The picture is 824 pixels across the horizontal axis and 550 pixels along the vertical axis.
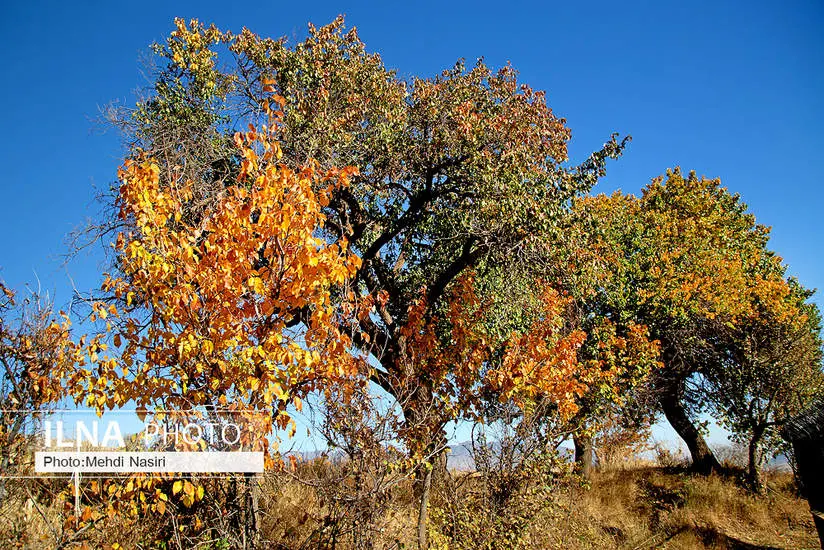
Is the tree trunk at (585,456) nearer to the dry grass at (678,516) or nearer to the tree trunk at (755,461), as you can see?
the dry grass at (678,516)

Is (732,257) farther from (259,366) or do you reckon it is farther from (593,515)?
(259,366)

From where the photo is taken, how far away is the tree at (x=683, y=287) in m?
14.9

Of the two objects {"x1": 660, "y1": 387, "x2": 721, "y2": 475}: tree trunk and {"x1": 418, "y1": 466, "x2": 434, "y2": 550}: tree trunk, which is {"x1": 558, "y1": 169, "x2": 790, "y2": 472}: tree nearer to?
{"x1": 660, "y1": 387, "x2": 721, "y2": 475}: tree trunk

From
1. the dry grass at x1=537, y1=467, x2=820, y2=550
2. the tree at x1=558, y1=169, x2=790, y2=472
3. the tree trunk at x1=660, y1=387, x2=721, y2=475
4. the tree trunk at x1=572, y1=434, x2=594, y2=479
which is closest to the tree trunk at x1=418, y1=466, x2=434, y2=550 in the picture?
the dry grass at x1=537, y1=467, x2=820, y2=550

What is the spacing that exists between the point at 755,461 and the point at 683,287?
5413mm

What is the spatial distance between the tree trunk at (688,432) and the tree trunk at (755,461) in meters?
1.67

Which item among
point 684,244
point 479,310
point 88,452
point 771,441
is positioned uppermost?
point 684,244

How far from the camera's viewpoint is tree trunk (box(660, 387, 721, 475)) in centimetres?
1692

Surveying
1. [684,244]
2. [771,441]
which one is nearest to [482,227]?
[684,244]

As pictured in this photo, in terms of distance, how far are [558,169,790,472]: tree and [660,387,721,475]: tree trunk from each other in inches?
1.2

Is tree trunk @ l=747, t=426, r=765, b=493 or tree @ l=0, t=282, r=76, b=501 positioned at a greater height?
tree @ l=0, t=282, r=76, b=501

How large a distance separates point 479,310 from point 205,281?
689 cm

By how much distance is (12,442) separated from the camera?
5352mm

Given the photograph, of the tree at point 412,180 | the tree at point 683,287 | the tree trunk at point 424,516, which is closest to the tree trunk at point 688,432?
the tree at point 683,287
